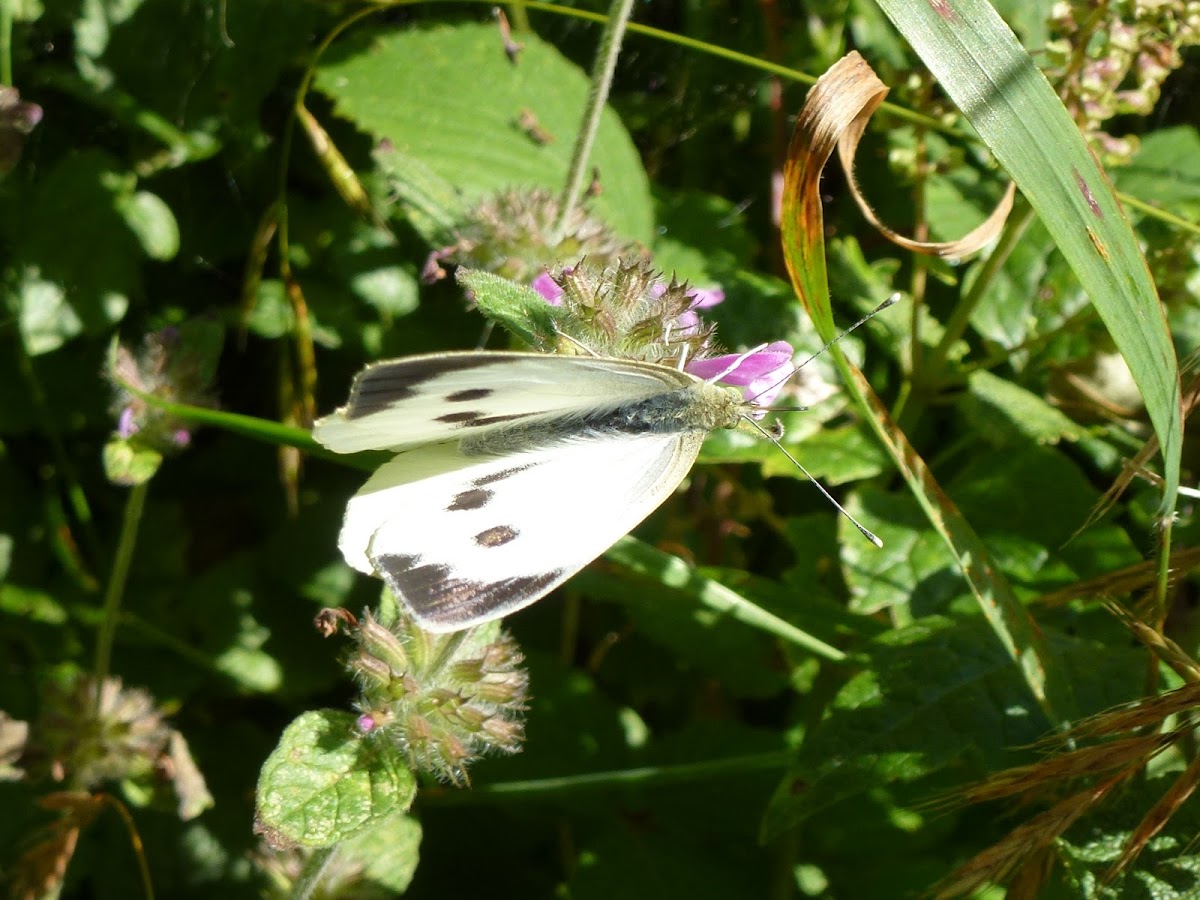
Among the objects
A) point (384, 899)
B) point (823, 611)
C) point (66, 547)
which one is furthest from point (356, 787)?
point (66, 547)

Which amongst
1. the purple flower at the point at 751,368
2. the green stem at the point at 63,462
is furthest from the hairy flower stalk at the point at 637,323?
the green stem at the point at 63,462

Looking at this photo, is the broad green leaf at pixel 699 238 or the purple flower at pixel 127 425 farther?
the broad green leaf at pixel 699 238

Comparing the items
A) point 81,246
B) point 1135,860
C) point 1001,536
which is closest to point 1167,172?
point 1001,536

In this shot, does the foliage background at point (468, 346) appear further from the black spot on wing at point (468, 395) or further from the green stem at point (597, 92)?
the black spot on wing at point (468, 395)

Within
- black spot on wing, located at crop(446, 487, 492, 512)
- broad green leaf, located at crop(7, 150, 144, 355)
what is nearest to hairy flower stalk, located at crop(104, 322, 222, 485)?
broad green leaf, located at crop(7, 150, 144, 355)

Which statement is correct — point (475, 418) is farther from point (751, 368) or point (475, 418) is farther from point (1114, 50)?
point (1114, 50)
